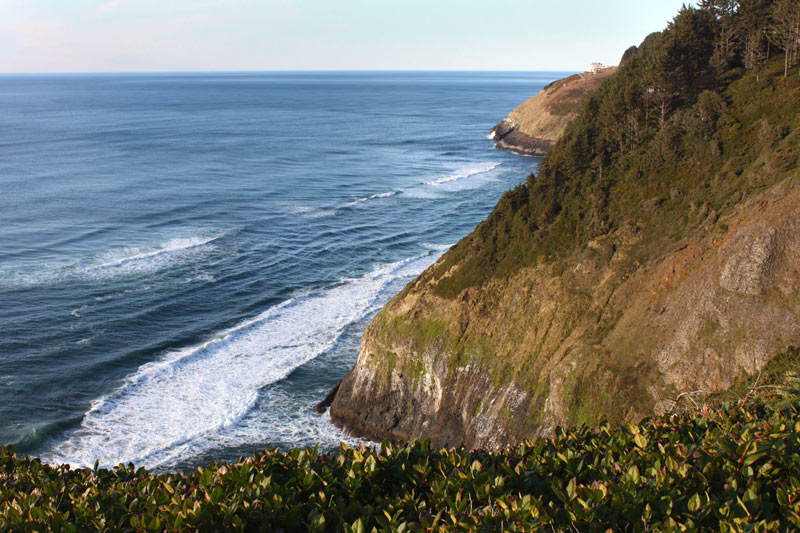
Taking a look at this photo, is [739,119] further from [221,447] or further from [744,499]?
[221,447]

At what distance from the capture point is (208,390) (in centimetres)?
3438

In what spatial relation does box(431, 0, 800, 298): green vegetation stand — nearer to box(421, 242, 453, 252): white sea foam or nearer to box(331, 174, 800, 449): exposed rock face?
box(331, 174, 800, 449): exposed rock face

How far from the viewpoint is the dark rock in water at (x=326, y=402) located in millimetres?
32562

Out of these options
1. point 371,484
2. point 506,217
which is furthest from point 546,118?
point 371,484

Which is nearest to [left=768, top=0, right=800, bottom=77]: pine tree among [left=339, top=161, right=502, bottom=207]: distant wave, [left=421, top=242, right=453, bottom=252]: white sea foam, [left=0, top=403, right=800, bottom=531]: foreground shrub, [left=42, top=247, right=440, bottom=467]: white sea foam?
[left=421, top=242, right=453, bottom=252]: white sea foam

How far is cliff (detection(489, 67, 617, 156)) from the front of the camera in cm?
12019

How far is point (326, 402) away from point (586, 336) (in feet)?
48.7

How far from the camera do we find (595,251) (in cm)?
2778

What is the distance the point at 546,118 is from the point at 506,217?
9983cm

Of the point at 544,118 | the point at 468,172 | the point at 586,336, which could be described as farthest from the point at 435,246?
the point at 544,118

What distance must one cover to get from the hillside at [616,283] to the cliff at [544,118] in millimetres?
84240

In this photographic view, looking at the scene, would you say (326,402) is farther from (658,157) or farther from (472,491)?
(472,491)

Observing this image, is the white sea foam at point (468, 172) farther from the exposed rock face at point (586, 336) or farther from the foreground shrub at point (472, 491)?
the foreground shrub at point (472, 491)

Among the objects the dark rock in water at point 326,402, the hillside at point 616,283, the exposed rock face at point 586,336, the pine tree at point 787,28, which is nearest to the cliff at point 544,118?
the pine tree at point 787,28
